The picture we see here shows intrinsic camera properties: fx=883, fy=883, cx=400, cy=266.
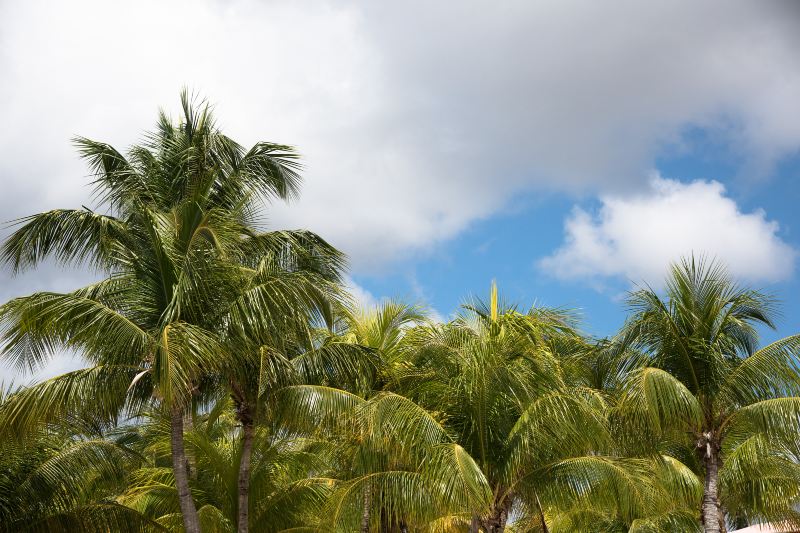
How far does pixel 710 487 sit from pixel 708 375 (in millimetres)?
1891

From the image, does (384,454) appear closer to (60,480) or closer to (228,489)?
(228,489)

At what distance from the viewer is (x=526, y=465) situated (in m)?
13.5

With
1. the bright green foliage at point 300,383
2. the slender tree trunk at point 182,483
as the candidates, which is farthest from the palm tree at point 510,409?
the slender tree trunk at point 182,483

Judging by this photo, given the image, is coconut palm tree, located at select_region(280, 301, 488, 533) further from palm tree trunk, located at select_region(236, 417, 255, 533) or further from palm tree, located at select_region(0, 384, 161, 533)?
palm tree, located at select_region(0, 384, 161, 533)

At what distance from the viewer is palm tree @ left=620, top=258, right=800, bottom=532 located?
553 inches

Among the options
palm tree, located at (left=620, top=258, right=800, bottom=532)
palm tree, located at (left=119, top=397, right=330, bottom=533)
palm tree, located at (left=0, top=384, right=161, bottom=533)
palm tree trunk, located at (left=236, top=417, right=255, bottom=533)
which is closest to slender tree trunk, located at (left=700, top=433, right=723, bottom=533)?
palm tree, located at (left=620, top=258, right=800, bottom=532)

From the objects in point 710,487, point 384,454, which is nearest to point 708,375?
point 710,487

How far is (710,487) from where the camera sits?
49.2 ft

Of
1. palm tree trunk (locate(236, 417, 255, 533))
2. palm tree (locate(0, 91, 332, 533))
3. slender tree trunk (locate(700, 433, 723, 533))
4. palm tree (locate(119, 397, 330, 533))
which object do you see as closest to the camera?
palm tree (locate(0, 91, 332, 533))

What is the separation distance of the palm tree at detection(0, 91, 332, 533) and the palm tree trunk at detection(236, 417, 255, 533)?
3.94ft

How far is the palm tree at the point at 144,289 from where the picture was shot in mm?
12094

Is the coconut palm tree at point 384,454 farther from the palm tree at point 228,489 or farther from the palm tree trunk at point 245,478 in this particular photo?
the palm tree at point 228,489

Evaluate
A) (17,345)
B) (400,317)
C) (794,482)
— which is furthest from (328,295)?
(794,482)

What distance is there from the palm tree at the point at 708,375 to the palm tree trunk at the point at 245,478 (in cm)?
617
